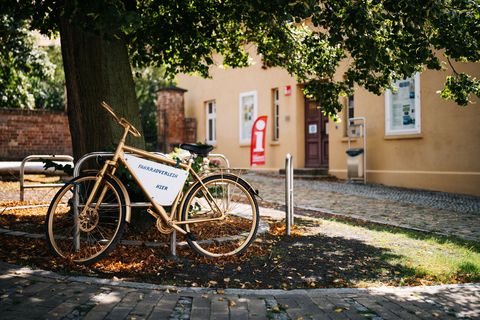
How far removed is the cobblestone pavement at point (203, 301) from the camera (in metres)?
3.15

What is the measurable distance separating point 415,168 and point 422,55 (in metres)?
7.86

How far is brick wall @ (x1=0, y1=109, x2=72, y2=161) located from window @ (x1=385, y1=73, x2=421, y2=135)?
34.4ft

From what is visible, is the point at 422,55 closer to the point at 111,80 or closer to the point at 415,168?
the point at 111,80

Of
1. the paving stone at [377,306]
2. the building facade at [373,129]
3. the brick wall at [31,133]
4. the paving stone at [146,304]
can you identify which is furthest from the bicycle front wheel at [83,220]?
the brick wall at [31,133]

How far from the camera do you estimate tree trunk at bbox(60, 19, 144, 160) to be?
17.3 feet

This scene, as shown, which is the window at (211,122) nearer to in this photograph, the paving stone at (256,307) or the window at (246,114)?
the window at (246,114)

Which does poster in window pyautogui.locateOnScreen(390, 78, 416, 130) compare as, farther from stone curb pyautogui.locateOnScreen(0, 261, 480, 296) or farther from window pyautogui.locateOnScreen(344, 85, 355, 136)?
stone curb pyautogui.locateOnScreen(0, 261, 480, 296)

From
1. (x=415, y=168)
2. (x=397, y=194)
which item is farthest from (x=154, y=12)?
(x=415, y=168)

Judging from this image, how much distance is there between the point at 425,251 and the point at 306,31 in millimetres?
4391

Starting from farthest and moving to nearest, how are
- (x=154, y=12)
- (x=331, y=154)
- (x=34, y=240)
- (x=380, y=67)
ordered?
(x=331, y=154) → (x=154, y=12) → (x=380, y=67) → (x=34, y=240)

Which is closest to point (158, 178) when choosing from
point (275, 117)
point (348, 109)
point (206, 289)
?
point (206, 289)

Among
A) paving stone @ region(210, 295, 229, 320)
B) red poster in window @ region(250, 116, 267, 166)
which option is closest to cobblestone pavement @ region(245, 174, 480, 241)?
red poster in window @ region(250, 116, 267, 166)

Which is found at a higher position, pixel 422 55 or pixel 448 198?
pixel 422 55

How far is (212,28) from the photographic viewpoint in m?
6.96
